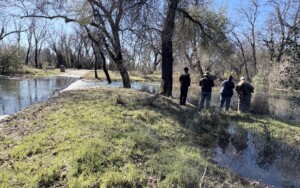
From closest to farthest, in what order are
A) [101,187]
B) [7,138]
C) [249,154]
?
1. [101,187]
2. [7,138]
3. [249,154]

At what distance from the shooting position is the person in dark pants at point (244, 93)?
14133mm

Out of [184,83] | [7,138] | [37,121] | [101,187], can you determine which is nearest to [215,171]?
[101,187]

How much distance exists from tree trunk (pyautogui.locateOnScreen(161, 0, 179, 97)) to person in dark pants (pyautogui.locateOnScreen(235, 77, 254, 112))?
4556 millimetres

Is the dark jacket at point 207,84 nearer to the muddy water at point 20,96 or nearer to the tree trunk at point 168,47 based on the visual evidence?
the tree trunk at point 168,47

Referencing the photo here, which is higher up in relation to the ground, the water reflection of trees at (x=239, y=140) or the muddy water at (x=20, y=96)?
the water reflection of trees at (x=239, y=140)

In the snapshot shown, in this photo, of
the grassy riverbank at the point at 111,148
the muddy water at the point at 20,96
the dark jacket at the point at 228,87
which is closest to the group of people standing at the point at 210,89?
the dark jacket at the point at 228,87

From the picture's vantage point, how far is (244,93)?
14234 millimetres

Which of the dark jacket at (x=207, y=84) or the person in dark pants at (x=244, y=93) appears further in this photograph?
the person in dark pants at (x=244, y=93)

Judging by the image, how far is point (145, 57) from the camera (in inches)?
698

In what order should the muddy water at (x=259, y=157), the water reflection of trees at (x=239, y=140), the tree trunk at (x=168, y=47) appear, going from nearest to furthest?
the muddy water at (x=259, y=157)
the water reflection of trees at (x=239, y=140)
the tree trunk at (x=168, y=47)

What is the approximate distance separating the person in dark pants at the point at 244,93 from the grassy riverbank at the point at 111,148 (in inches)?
104

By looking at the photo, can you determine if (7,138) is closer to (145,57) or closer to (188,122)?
(188,122)

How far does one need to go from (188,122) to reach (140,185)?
229 inches

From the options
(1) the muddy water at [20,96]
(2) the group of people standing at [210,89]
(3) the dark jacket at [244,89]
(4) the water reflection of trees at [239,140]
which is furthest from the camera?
(1) the muddy water at [20,96]
